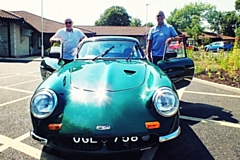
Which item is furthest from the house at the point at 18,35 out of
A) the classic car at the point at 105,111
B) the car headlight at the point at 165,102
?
the car headlight at the point at 165,102

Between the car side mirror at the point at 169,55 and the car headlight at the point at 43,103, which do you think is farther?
the car side mirror at the point at 169,55

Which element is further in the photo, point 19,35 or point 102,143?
point 19,35

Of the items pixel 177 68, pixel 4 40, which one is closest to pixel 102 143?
pixel 177 68

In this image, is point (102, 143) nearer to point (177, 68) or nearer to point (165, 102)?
point (165, 102)

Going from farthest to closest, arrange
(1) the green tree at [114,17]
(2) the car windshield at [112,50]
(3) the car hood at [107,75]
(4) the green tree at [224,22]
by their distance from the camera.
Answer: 1. (1) the green tree at [114,17]
2. (4) the green tree at [224,22]
3. (2) the car windshield at [112,50]
4. (3) the car hood at [107,75]

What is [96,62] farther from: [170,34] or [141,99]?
[170,34]

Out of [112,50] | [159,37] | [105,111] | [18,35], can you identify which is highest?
[18,35]

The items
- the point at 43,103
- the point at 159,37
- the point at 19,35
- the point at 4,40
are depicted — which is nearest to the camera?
the point at 43,103

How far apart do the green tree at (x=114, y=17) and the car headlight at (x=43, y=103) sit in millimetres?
63085

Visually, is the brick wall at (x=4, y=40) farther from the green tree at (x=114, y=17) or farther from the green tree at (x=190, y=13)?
the green tree at (x=190, y=13)

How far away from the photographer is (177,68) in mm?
3881

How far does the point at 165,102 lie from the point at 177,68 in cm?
172

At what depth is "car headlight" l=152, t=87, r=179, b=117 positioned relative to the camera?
7.36ft

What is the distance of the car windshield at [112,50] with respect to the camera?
139 inches
